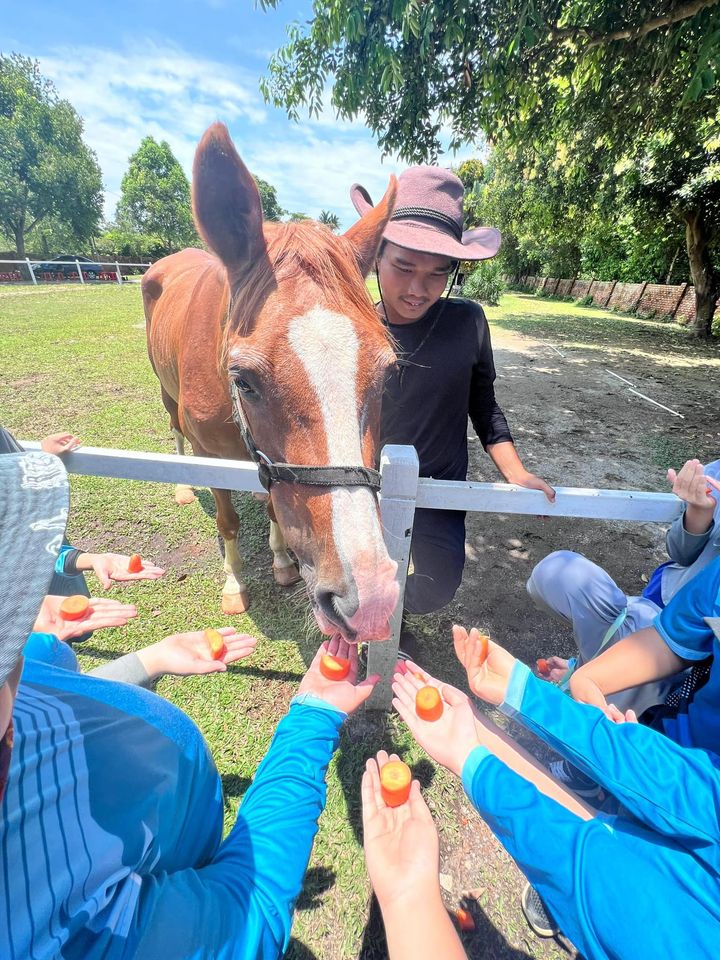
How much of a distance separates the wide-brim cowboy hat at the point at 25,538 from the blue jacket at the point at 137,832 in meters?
0.37

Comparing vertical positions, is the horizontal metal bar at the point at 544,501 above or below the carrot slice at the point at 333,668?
above

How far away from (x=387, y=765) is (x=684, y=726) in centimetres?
100

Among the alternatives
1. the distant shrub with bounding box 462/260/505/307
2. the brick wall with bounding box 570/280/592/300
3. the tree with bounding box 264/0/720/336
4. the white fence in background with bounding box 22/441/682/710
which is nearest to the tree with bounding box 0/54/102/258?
the distant shrub with bounding box 462/260/505/307

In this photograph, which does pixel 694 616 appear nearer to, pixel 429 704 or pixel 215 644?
pixel 429 704

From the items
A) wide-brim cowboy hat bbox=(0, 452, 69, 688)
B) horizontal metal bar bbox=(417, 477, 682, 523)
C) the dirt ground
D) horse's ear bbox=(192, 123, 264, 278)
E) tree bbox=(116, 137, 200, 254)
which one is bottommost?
the dirt ground

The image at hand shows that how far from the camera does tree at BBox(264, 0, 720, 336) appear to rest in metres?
3.67

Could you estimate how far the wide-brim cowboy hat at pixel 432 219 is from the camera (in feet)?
6.56

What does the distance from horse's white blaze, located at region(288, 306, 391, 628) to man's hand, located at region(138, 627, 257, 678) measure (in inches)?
25.6

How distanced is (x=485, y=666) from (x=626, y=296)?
113 ft

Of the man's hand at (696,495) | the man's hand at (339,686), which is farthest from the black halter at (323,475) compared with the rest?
the man's hand at (696,495)

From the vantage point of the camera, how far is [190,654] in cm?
166

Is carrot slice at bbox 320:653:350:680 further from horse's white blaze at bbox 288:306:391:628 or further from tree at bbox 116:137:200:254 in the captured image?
tree at bbox 116:137:200:254

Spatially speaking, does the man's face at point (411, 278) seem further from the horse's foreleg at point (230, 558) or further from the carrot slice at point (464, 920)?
the carrot slice at point (464, 920)

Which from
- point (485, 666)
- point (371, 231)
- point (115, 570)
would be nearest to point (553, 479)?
point (371, 231)
